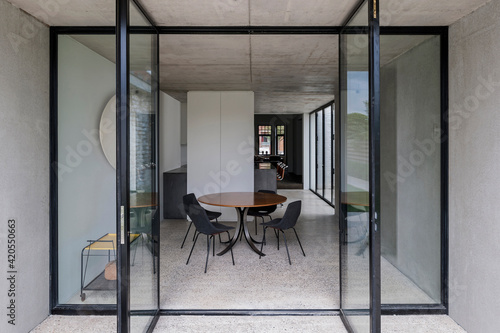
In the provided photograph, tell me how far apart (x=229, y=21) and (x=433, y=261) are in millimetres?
3011

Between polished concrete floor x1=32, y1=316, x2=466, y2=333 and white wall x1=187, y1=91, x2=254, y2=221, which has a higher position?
white wall x1=187, y1=91, x2=254, y2=221

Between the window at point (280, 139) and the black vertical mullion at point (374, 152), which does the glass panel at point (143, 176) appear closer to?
the black vertical mullion at point (374, 152)

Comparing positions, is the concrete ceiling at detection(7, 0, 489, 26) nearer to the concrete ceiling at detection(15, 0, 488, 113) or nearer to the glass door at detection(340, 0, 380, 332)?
the concrete ceiling at detection(15, 0, 488, 113)

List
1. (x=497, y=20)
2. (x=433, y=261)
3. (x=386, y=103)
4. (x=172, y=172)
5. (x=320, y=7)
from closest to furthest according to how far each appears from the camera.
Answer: (x=497, y=20) < (x=320, y=7) < (x=433, y=261) < (x=386, y=103) < (x=172, y=172)

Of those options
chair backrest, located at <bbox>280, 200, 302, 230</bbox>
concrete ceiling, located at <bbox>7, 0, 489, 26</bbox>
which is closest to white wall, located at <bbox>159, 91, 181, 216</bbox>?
chair backrest, located at <bbox>280, 200, 302, 230</bbox>

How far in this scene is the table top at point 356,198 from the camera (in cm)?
234

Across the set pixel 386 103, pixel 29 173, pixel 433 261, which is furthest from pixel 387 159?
pixel 29 173

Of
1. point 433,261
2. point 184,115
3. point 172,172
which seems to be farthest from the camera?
point 184,115

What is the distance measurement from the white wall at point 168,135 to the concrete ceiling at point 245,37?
1290 mm

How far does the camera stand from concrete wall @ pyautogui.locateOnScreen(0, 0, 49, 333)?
246cm

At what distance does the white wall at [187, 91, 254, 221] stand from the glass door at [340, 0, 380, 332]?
3.94 metres

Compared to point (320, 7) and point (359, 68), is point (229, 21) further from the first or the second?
point (359, 68)

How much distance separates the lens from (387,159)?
4.11 m

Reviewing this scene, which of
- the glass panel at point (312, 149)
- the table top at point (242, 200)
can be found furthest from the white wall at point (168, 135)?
the glass panel at point (312, 149)
